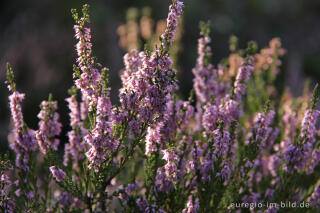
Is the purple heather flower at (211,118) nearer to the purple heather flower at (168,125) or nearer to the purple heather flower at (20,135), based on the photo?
the purple heather flower at (168,125)

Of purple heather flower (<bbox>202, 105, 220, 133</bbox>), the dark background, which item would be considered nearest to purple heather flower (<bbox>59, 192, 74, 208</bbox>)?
purple heather flower (<bbox>202, 105, 220, 133</bbox>)

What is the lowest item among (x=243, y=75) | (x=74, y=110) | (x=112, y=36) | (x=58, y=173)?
(x=58, y=173)

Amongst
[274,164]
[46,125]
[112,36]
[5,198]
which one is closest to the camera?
[5,198]

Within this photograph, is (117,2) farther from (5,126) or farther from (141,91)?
(141,91)

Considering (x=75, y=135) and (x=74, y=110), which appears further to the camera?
(x=75, y=135)

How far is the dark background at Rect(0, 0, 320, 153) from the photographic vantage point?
9562 millimetres

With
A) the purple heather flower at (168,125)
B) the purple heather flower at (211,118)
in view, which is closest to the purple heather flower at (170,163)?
the purple heather flower at (168,125)

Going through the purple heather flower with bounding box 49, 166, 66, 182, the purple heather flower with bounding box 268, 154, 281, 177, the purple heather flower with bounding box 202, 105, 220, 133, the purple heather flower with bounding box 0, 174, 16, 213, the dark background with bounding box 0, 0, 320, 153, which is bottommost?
the purple heather flower with bounding box 0, 174, 16, 213

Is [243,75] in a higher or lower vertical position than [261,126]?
higher

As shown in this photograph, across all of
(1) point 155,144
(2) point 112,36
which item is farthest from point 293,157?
(2) point 112,36

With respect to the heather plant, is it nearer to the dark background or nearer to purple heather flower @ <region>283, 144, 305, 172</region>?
purple heather flower @ <region>283, 144, 305, 172</region>

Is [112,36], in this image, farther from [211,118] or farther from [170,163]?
[170,163]

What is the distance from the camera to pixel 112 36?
12.4 metres

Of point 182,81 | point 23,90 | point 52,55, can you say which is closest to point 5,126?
point 23,90
